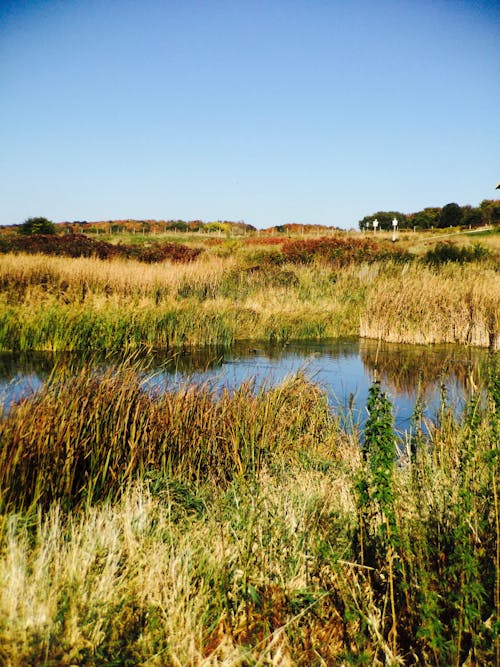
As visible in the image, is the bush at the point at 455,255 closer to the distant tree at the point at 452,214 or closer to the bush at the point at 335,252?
the bush at the point at 335,252

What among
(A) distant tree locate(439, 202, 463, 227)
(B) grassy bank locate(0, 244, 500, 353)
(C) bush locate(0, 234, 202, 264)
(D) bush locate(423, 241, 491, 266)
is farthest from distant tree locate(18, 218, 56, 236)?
(A) distant tree locate(439, 202, 463, 227)

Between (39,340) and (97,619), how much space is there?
8.63 metres

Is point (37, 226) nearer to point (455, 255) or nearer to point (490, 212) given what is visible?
point (455, 255)

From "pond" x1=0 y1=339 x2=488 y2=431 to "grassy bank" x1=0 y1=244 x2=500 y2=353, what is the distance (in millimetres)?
521

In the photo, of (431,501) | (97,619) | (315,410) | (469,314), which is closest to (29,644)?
(97,619)

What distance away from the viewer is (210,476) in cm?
454

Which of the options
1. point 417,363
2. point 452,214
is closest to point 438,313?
point 417,363

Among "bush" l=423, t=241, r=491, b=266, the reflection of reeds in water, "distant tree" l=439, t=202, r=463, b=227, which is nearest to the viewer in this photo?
the reflection of reeds in water

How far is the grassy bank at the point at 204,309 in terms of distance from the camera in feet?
34.0

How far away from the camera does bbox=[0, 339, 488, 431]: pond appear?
24.9 ft

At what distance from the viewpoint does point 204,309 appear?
41.2 feet

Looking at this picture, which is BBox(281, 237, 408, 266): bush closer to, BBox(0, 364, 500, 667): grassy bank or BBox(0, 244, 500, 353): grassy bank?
BBox(0, 244, 500, 353): grassy bank

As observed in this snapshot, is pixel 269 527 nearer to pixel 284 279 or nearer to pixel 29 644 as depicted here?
pixel 29 644

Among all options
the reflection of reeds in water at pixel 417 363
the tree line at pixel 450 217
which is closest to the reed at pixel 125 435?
the reflection of reeds in water at pixel 417 363
